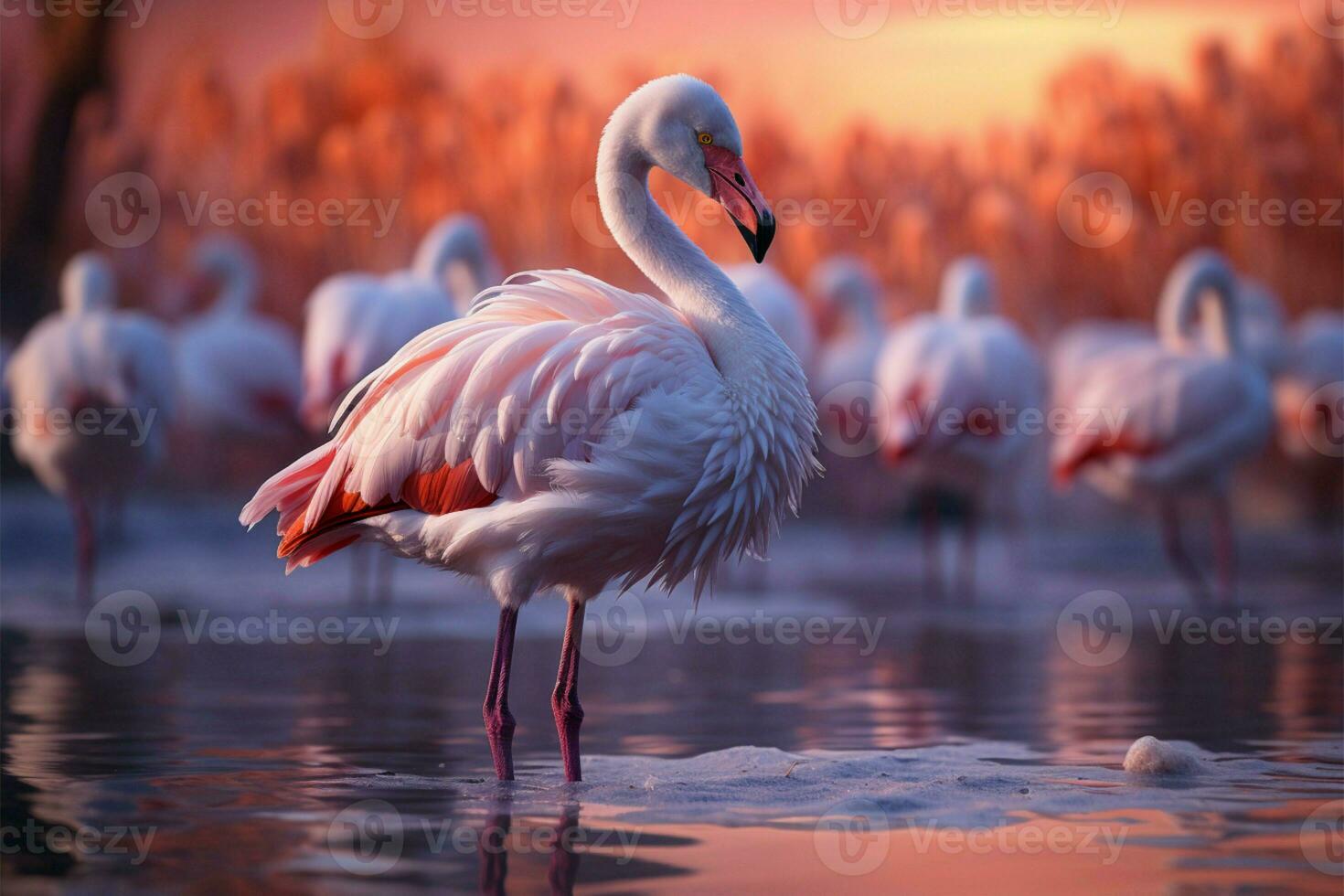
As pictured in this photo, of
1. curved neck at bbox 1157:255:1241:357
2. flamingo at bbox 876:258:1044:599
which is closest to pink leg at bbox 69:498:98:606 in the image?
flamingo at bbox 876:258:1044:599

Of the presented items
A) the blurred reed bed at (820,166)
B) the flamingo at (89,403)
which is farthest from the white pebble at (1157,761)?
the blurred reed bed at (820,166)

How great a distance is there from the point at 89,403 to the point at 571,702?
5.80 metres

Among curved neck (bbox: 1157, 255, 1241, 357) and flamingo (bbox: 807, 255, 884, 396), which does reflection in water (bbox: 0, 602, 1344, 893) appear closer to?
curved neck (bbox: 1157, 255, 1241, 357)

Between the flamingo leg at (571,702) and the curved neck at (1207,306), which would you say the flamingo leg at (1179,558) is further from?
the flamingo leg at (571,702)

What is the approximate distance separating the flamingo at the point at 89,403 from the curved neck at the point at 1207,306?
5.49 metres

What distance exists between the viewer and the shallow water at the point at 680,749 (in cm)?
317

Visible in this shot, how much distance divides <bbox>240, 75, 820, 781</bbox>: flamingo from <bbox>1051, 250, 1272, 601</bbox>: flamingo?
5.42m

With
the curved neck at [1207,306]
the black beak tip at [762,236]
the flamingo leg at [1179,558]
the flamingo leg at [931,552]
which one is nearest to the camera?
the black beak tip at [762,236]

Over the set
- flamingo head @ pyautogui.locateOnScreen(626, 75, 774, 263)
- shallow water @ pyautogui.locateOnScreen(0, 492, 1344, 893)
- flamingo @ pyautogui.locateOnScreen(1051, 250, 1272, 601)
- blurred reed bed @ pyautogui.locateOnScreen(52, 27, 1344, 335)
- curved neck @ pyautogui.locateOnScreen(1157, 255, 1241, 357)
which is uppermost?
blurred reed bed @ pyautogui.locateOnScreen(52, 27, 1344, 335)

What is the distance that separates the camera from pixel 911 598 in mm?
9484

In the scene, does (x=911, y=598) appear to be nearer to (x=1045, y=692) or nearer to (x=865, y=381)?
(x=865, y=381)

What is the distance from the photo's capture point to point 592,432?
161 inches

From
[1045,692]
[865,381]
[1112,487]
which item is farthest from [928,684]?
[865,381]

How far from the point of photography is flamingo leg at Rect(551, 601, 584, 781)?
4188 millimetres
